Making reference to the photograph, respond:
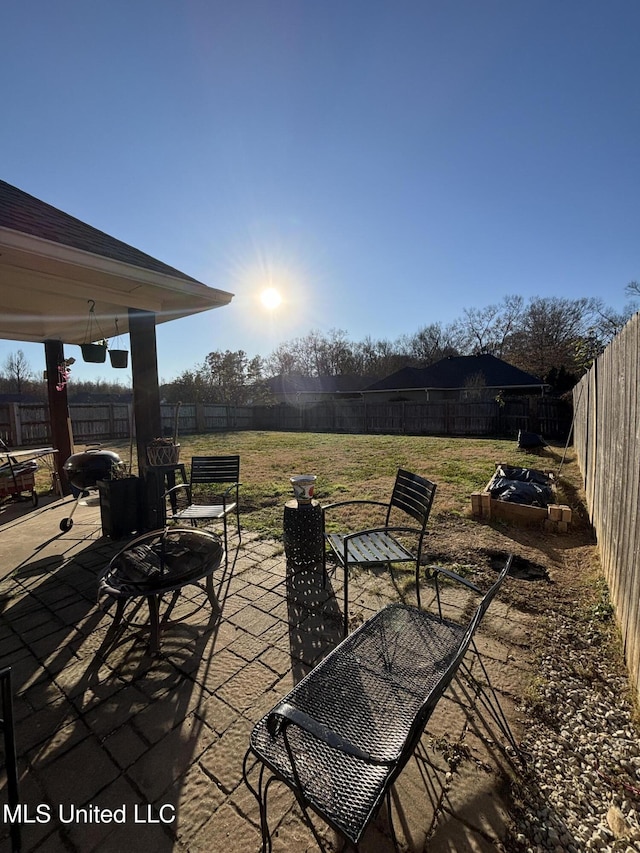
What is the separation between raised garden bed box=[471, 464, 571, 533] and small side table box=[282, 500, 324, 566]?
2267 millimetres

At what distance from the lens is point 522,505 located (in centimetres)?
402

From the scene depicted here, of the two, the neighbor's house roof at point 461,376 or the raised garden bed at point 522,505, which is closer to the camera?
the raised garden bed at point 522,505

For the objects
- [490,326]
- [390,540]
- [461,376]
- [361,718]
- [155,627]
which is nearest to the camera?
[361,718]

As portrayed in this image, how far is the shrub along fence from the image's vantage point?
40.4 ft

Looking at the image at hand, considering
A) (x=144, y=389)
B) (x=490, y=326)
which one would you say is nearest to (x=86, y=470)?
(x=144, y=389)

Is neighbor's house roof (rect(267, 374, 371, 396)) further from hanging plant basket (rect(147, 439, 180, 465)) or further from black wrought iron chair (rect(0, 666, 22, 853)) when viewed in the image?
black wrought iron chair (rect(0, 666, 22, 853))

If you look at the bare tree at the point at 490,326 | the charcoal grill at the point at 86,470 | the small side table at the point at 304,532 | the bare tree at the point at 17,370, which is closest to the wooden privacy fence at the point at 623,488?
the small side table at the point at 304,532

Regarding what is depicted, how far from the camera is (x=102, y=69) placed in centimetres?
388

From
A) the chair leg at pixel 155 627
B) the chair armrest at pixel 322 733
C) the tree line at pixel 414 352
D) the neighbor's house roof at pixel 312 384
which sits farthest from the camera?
the neighbor's house roof at pixel 312 384

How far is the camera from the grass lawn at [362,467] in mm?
4875

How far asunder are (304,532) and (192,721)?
4.98 ft

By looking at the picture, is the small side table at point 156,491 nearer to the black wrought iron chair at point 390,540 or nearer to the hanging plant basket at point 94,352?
the hanging plant basket at point 94,352

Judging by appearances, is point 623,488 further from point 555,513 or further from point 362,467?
point 362,467

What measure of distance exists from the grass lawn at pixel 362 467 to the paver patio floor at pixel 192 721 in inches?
63.1
